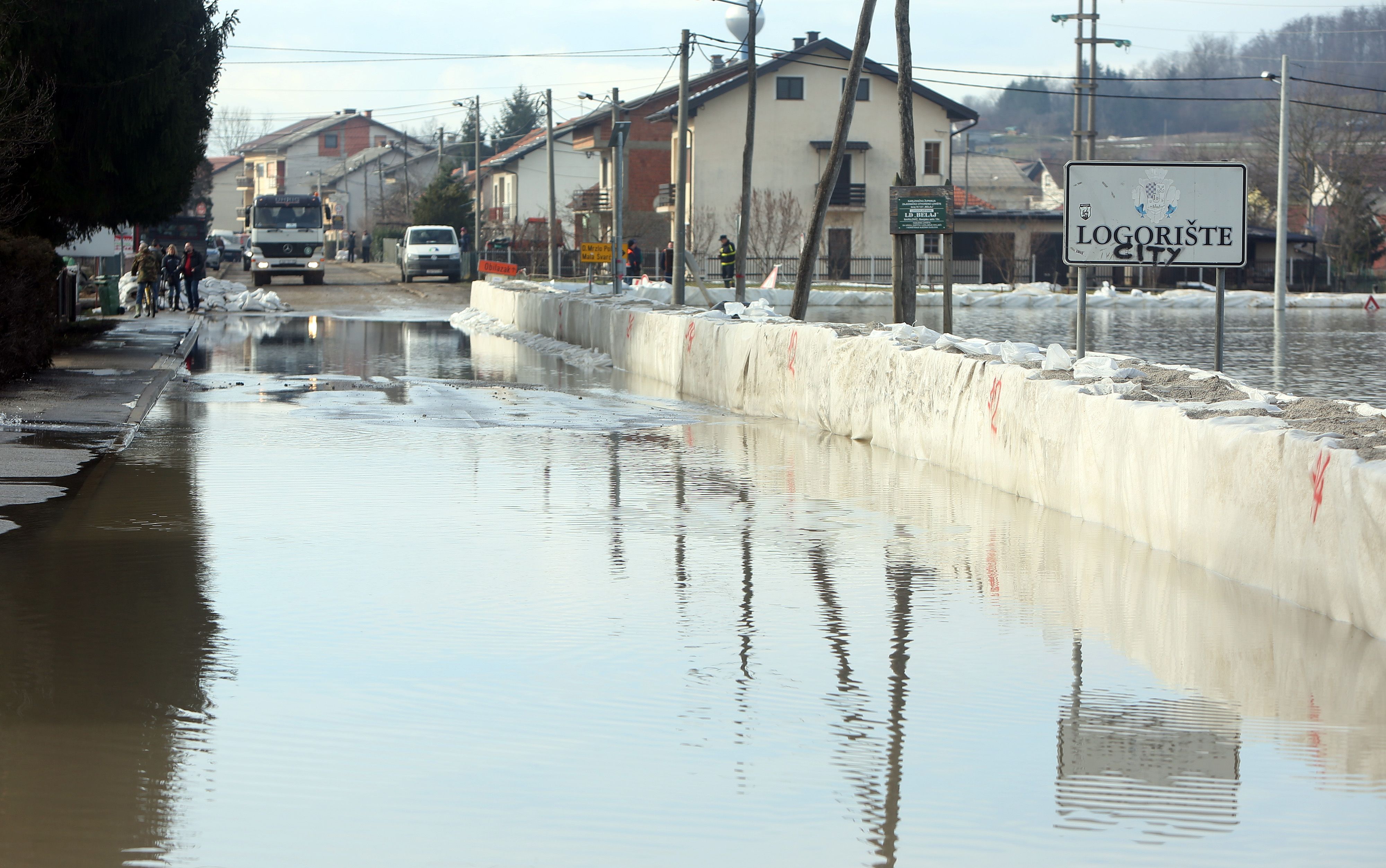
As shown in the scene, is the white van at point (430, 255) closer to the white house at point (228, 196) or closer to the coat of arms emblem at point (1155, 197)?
the coat of arms emblem at point (1155, 197)

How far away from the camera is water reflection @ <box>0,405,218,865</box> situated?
16.0 ft

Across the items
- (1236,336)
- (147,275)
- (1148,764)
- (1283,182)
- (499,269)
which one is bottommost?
(1148,764)

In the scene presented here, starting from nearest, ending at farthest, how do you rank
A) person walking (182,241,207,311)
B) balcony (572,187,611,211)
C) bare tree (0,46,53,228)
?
bare tree (0,46,53,228) < person walking (182,241,207,311) < balcony (572,187,611,211)

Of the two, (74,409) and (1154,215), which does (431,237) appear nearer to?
(74,409)

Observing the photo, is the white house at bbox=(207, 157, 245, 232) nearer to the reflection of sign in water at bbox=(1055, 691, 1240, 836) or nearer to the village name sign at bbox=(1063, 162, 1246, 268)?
the village name sign at bbox=(1063, 162, 1246, 268)

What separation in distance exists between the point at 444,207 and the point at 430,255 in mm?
30398

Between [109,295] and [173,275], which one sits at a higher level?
[173,275]

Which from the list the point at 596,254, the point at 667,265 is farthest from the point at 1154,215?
the point at 667,265

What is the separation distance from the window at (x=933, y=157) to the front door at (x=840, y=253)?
14.3ft

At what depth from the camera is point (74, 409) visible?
16.8 m

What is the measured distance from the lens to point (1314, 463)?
294 inches

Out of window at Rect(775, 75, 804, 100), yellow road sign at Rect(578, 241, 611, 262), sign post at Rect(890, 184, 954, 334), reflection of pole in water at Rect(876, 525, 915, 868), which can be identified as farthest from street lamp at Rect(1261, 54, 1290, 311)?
reflection of pole in water at Rect(876, 525, 915, 868)

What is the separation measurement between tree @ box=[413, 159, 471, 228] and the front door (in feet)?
86.0

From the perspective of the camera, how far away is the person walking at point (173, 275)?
41219mm
